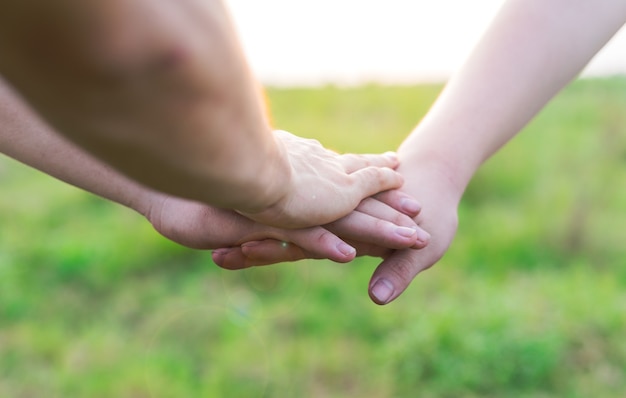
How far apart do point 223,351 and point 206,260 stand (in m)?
0.76

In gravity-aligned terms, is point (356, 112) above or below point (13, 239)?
above

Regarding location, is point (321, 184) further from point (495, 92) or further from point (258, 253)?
point (495, 92)

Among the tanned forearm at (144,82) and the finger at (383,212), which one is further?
the finger at (383,212)

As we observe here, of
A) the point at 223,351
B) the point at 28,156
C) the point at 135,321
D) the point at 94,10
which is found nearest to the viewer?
the point at 94,10

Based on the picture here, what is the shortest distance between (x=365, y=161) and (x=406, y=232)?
0.69 feet

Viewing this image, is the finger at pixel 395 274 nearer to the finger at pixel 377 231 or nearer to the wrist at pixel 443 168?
the finger at pixel 377 231

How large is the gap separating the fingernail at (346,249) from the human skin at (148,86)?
46 cm

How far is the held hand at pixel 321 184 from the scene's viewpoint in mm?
1264

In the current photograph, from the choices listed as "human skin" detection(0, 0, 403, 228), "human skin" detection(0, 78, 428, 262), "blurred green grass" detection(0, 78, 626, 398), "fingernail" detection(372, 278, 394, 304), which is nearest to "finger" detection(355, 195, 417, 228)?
"human skin" detection(0, 78, 428, 262)

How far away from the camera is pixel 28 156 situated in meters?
1.55

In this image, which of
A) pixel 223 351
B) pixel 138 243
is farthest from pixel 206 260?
pixel 223 351

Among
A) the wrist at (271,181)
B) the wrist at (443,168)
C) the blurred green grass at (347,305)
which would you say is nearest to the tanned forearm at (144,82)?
the wrist at (271,181)

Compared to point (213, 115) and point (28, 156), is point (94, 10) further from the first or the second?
point (28, 156)

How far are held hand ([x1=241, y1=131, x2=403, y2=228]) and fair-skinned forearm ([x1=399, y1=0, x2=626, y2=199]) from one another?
5.9 inches
